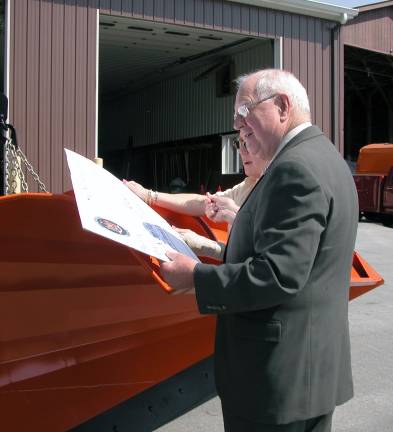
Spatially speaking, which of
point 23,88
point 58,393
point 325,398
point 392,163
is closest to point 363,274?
point 325,398

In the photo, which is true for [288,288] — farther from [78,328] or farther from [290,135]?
[78,328]

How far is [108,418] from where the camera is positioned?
2.36 m

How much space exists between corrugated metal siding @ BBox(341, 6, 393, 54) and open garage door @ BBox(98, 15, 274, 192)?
10.2 feet

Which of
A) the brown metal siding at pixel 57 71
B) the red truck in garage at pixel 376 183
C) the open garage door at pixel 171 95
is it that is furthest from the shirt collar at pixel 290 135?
the red truck in garage at pixel 376 183

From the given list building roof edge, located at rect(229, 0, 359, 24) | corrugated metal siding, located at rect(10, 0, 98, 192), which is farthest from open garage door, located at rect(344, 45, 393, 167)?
corrugated metal siding, located at rect(10, 0, 98, 192)

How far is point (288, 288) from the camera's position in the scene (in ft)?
4.43

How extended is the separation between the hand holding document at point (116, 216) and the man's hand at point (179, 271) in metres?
0.03

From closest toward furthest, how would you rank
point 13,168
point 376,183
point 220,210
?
point 220,210
point 13,168
point 376,183

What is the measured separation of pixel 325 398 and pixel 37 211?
3.32 feet

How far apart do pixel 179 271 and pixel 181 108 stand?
17.3m

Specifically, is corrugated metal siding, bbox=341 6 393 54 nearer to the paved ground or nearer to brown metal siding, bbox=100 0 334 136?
brown metal siding, bbox=100 0 334 136

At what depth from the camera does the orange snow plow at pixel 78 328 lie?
188 centimetres

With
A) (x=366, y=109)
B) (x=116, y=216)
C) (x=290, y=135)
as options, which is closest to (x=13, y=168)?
(x=116, y=216)

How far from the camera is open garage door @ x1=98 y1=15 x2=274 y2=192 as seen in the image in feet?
45.5
